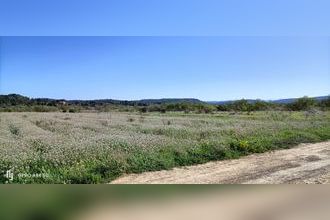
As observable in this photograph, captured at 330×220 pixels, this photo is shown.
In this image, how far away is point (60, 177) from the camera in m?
10.6

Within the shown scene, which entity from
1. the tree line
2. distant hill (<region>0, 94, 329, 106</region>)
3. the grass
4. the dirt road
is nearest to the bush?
the tree line

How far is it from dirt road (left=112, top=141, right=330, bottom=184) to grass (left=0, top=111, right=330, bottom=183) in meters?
0.30

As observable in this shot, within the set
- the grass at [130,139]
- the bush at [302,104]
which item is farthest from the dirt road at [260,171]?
the bush at [302,104]

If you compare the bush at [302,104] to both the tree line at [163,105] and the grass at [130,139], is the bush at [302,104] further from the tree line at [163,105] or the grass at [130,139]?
the grass at [130,139]

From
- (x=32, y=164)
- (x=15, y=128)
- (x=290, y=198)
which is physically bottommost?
(x=290, y=198)

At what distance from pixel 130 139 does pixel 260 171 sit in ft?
9.66

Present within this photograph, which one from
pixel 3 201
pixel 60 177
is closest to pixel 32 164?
pixel 60 177

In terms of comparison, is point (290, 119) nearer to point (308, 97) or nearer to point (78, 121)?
point (308, 97)

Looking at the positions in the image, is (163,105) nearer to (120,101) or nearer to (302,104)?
(120,101)

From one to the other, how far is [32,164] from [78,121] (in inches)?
70.2

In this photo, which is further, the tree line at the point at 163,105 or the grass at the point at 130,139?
the tree line at the point at 163,105

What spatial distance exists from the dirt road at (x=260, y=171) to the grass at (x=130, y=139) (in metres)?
0.30

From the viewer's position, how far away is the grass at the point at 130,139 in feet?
36.3

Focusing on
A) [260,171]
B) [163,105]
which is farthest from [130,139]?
[260,171]
